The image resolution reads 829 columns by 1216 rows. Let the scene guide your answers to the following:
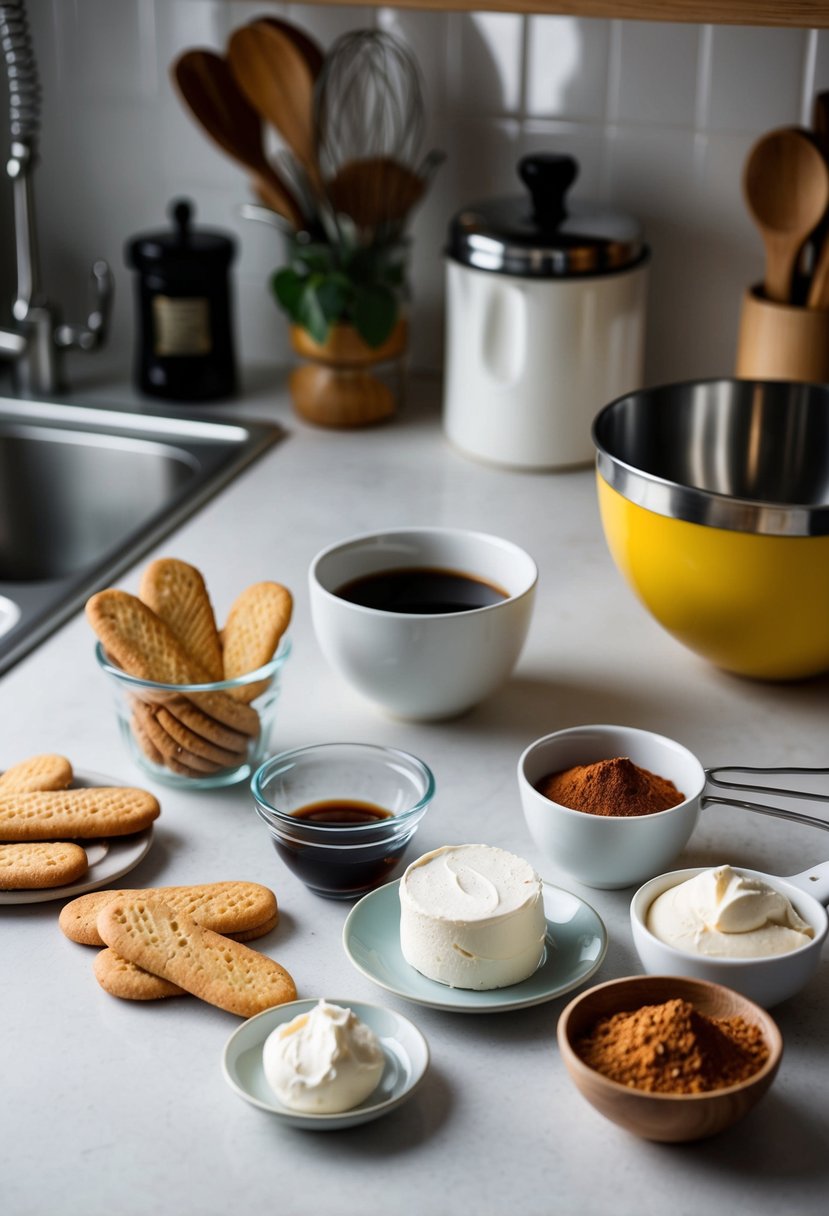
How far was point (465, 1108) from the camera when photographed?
2.31 ft

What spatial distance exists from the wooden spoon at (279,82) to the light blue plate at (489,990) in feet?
3.02

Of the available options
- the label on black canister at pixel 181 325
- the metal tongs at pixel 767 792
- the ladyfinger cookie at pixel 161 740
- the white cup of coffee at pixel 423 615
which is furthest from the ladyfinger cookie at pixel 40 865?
the label on black canister at pixel 181 325

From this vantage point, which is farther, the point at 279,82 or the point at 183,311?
the point at 183,311

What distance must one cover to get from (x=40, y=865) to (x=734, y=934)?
0.40 meters

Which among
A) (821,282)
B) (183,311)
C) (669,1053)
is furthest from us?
(183,311)

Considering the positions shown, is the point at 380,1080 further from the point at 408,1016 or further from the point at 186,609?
the point at 186,609

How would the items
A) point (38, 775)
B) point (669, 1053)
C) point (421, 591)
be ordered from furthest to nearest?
1. point (421, 591)
2. point (38, 775)
3. point (669, 1053)

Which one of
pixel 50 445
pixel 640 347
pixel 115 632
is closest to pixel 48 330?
pixel 50 445

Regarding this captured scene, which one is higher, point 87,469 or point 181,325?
point 181,325

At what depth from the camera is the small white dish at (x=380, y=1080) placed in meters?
0.67

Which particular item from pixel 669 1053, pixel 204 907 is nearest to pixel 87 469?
pixel 204 907

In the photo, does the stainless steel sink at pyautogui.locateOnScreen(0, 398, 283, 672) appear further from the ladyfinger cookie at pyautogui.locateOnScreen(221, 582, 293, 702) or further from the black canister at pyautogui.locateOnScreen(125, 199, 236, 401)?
the ladyfinger cookie at pyautogui.locateOnScreen(221, 582, 293, 702)

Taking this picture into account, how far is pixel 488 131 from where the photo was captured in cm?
159

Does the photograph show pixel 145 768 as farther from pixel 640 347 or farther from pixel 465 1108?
pixel 640 347
